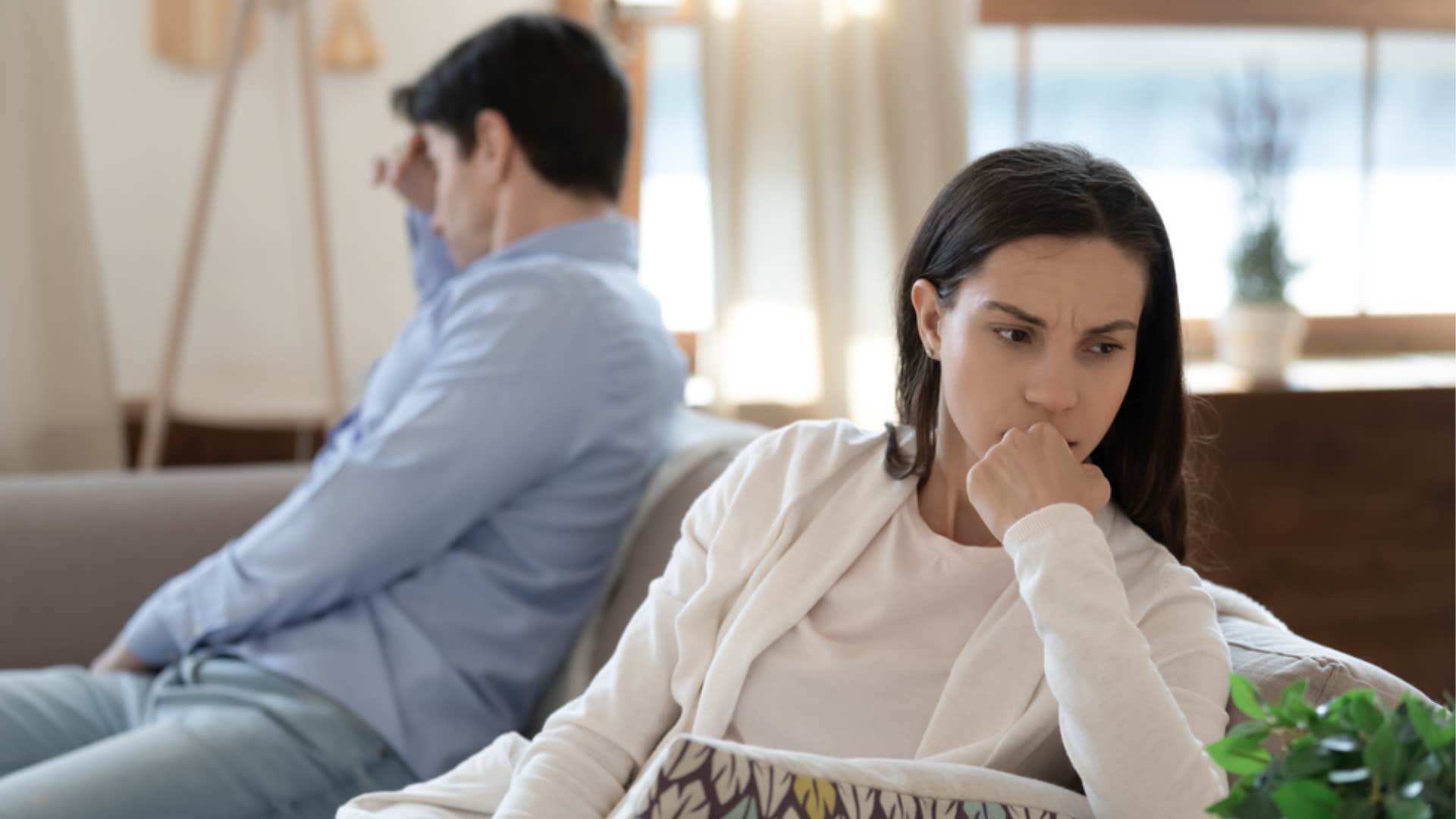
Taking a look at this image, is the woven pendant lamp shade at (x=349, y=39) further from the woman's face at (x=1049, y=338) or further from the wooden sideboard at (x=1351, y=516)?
the woman's face at (x=1049, y=338)

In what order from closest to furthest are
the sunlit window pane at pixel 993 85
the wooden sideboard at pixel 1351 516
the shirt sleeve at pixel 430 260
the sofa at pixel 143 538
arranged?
the sofa at pixel 143 538 → the shirt sleeve at pixel 430 260 → the wooden sideboard at pixel 1351 516 → the sunlit window pane at pixel 993 85

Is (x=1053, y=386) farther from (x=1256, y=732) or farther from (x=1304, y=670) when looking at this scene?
(x=1256, y=732)

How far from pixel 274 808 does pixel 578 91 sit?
0.94 m

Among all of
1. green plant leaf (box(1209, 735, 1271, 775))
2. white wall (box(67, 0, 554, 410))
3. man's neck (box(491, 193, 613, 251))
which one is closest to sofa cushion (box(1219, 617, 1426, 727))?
green plant leaf (box(1209, 735, 1271, 775))

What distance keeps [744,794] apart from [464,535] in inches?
37.8

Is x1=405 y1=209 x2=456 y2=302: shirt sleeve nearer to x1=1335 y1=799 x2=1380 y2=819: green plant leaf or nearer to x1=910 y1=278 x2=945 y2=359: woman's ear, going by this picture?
x1=910 y1=278 x2=945 y2=359: woman's ear

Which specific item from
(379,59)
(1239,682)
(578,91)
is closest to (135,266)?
(379,59)

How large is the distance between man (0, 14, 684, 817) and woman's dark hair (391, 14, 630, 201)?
11 centimetres

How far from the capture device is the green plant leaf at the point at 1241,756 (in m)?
0.67

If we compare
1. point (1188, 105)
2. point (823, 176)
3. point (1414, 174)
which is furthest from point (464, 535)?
point (1414, 174)

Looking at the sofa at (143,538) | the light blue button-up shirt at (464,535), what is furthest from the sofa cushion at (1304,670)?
the light blue button-up shirt at (464,535)

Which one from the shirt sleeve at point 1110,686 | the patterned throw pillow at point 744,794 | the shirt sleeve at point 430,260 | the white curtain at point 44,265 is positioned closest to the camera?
the patterned throw pillow at point 744,794

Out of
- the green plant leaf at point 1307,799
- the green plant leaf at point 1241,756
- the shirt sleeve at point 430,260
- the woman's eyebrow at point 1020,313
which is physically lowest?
the green plant leaf at point 1241,756

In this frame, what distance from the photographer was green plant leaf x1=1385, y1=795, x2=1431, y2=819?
576mm
